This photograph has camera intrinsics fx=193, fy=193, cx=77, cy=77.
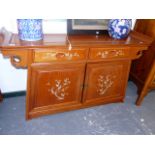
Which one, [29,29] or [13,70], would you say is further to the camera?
[13,70]

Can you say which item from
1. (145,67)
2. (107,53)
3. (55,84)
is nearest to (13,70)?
(55,84)

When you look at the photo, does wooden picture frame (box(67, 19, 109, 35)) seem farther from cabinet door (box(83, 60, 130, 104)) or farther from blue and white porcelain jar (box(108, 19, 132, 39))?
cabinet door (box(83, 60, 130, 104))

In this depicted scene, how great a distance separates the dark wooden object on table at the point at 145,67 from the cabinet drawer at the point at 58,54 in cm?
79

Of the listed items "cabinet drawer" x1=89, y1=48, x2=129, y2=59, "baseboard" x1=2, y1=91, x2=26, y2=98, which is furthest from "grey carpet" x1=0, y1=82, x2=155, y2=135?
"cabinet drawer" x1=89, y1=48, x2=129, y2=59

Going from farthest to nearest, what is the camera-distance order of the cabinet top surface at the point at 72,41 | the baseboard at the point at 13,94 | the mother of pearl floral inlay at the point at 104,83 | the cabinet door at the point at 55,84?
1. the baseboard at the point at 13,94
2. the mother of pearl floral inlay at the point at 104,83
3. the cabinet door at the point at 55,84
4. the cabinet top surface at the point at 72,41

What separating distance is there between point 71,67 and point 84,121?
0.54 m

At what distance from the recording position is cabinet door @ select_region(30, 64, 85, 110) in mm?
1607

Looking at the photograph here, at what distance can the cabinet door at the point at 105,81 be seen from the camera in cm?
181

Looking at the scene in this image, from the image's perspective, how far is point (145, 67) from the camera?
2242mm

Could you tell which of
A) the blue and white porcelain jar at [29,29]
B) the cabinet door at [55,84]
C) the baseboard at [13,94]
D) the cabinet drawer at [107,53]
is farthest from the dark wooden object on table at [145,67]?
the baseboard at [13,94]

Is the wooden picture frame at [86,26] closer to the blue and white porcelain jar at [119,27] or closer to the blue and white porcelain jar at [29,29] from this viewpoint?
the blue and white porcelain jar at [119,27]

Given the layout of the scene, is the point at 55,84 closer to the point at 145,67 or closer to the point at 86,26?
the point at 86,26

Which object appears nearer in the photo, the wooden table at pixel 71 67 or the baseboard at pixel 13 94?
the wooden table at pixel 71 67
